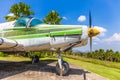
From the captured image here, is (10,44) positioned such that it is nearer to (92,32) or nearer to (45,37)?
(45,37)

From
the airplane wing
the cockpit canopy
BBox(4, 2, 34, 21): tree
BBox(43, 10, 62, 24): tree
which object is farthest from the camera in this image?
BBox(43, 10, 62, 24): tree

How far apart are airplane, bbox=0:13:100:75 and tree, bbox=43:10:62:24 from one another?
24.0 meters

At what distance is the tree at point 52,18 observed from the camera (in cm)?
3738

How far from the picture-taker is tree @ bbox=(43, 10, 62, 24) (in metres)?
37.4

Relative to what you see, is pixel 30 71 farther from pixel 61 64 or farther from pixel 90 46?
pixel 90 46

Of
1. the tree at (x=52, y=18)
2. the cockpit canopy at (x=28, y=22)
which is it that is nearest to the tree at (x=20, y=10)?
the tree at (x=52, y=18)

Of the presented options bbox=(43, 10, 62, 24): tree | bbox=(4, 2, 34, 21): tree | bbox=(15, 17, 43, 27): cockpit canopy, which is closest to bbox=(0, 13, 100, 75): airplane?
bbox=(15, 17, 43, 27): cockpit canopy

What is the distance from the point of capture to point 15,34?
12938 millimetres

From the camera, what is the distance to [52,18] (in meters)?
37.7

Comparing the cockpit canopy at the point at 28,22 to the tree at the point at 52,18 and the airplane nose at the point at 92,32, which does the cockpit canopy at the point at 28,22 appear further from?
the tree at the point at 52,18

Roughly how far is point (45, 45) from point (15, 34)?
6.72ft

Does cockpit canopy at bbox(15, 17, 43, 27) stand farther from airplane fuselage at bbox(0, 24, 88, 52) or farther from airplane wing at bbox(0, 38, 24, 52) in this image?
airplane wing at bbox(0, 38, 24, 52)

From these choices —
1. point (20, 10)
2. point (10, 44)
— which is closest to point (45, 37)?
point (10, 44)

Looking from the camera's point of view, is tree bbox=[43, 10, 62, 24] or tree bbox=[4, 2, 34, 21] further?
tree bbox=[43, 10, 62, 24]
